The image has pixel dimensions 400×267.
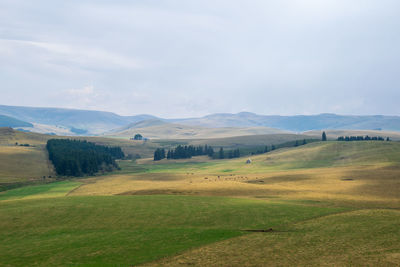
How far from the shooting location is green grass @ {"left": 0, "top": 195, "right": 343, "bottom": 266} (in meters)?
42.0

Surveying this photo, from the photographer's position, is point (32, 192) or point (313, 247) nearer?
point (313, 247)

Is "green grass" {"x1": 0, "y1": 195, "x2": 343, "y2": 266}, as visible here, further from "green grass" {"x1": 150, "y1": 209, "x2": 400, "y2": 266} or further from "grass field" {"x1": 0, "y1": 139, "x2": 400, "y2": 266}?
"green grass" {"x1": 150, "y1": 209, "x2": 400, "y2": 266}

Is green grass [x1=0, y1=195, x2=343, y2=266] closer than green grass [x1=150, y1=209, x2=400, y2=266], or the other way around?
green grass [x1=150, y1=209, x2=400, y2=266]

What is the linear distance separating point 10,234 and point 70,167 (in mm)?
115794

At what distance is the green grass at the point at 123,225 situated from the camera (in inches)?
1655

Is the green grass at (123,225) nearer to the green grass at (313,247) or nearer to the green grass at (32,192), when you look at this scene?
the green grass at (313,247)

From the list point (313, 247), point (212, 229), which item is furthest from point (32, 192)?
point (313, 247)

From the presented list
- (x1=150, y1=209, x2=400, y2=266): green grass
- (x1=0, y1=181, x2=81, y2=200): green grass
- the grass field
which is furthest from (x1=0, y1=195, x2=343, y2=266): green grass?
(x1=0, y1=181, x2=81, y2=200): green grass

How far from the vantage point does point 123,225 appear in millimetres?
56156

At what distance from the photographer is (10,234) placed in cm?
5362

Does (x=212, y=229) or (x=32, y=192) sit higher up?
(x=212, y=229)

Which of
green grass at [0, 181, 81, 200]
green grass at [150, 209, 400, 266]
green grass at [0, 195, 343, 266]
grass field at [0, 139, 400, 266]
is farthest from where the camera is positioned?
green grass at [0, 181, 81, 200]

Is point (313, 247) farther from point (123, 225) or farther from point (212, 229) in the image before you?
point (123, 225)

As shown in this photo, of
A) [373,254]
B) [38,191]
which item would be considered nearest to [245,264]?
[373,254]
